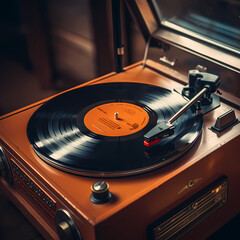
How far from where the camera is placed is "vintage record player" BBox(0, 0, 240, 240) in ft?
3.58

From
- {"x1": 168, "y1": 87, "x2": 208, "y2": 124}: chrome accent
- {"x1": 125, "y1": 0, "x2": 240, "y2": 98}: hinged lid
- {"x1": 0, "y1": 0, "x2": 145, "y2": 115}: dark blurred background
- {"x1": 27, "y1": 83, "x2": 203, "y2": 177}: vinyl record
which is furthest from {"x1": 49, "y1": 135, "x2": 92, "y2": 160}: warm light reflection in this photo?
{"x1": 0, "y1": 0, "x2": 145, "y2": 115}: dark blurred background

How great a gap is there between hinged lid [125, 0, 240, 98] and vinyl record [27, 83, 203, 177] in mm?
201

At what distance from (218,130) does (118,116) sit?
1.09 feet

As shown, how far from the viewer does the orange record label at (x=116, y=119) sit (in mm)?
1297

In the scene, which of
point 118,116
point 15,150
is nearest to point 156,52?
point 118,116

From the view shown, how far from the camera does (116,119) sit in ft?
4.49

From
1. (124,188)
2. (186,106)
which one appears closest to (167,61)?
(186,106)

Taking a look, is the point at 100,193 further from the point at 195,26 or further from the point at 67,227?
the point at 195,26

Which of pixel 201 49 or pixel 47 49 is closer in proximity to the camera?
pixel 201 49

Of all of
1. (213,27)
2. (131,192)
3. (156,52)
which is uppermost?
(213,27)

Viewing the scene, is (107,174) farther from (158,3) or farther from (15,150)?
(158,3)

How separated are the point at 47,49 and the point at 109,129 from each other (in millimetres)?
1529

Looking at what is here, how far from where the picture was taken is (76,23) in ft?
8.54

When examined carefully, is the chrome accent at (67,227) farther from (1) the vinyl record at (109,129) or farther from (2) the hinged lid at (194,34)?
(2) the hinged lid at (194,34)
